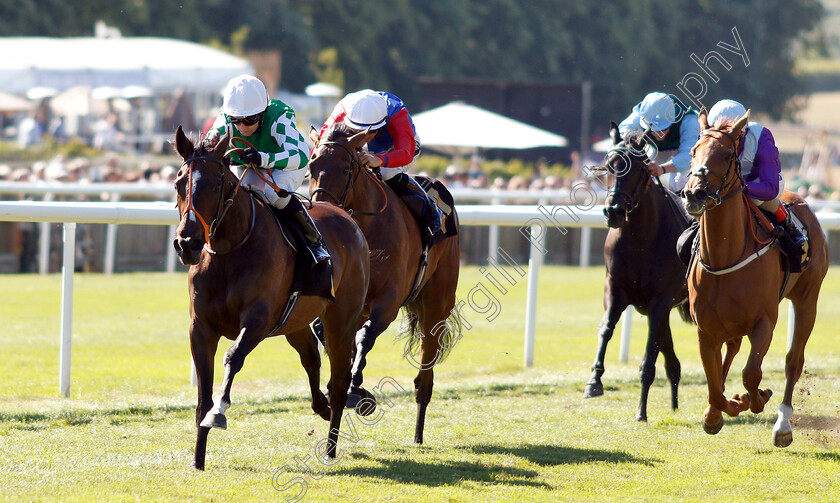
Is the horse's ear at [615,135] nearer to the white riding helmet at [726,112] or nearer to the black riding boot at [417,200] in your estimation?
the white riding helmet at [726,112]

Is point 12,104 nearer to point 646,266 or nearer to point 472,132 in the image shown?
point 472,132

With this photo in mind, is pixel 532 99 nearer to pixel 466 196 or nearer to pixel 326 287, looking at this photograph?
pixel 466 196

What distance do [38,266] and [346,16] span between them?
81.1 ft

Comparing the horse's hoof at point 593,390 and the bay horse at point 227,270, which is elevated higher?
the bay horse at point 227,270

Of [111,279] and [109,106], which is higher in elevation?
[109,106]

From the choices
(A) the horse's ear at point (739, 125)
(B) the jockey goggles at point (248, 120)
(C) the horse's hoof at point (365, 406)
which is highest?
(A) the horse's ear at point (739, 125)

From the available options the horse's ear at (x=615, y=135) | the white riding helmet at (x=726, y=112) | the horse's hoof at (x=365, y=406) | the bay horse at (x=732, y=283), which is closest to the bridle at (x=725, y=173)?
the bay horse at (x=732, y=283)

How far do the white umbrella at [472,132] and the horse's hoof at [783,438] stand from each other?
14.0 metres

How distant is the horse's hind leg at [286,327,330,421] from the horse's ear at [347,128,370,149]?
3.14 feet

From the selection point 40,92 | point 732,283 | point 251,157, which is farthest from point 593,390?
point 40,92

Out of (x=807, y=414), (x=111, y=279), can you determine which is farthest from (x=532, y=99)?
(x=807, y=414)

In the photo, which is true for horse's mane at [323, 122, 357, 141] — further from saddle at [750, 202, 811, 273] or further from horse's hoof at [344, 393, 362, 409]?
saddle at [750, 202, 811, 273]

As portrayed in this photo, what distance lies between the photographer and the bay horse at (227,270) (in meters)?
4.70

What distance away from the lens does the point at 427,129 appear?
20250 mm
